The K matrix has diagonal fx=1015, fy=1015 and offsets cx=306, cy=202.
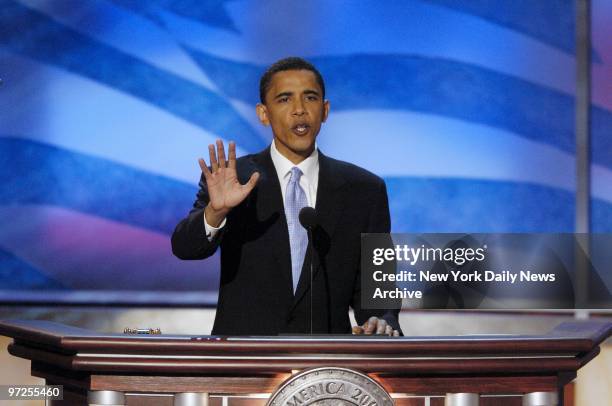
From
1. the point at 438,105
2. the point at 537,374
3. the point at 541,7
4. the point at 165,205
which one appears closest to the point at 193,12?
the point at 165,205

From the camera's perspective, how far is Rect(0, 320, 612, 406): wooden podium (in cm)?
188

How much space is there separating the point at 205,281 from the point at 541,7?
181 cm

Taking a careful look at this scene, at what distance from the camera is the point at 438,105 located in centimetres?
423

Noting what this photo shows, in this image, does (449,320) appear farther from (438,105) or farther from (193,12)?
(193,12)

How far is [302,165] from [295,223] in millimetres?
180

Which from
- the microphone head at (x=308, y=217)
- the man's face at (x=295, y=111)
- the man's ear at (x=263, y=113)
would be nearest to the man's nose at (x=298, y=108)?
the man's face at (x=295, y=111)

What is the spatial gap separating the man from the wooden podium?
20.6 inches

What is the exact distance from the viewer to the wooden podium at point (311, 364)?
6.15 feet

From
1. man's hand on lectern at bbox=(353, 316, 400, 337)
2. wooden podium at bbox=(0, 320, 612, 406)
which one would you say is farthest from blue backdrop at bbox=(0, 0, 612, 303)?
wooden podium at bbox=(0, 320, 612, 406)

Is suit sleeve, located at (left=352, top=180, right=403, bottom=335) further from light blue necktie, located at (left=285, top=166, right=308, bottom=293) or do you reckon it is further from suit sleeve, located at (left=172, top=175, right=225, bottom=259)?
suit sleeve, located at (left=172, top=175, right=225, bottom=259)

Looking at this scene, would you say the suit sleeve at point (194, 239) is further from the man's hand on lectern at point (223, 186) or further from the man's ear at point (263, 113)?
the man's ear at point (263, 113)

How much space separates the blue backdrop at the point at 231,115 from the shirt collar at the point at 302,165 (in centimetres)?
142

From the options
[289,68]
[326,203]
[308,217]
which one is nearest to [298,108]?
[289,68]

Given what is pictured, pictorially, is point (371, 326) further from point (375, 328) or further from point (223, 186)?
point (223, 186)
